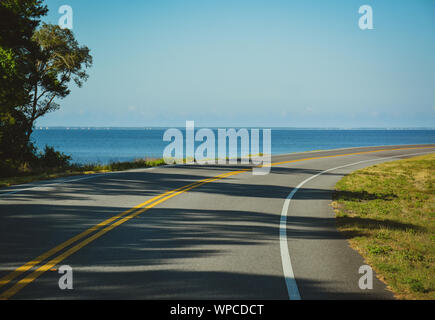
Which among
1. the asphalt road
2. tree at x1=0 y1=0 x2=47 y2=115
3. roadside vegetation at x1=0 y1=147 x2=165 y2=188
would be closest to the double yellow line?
the asphalt road

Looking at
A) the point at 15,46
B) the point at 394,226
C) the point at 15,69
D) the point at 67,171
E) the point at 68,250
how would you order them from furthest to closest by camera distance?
the point at 15,46
the point at 67,171
the point at 15,69
the point at 394,226
the point at 68,250

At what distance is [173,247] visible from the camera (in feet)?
22.6

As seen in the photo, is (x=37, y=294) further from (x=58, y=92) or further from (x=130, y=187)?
(x=58, y=92)

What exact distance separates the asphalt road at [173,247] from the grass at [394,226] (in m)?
0.34

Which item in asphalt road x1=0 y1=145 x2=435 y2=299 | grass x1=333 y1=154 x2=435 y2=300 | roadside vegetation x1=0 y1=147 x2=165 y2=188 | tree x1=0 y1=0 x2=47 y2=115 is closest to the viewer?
asphalt road x1=0 y1=145 x2=435 y2=299

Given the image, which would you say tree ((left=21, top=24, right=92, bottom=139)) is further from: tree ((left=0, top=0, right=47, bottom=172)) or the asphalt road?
the asphalt road

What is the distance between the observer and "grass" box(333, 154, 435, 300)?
5.77m

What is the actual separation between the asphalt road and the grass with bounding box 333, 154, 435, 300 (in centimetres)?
34

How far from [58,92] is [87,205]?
19231 millimetres

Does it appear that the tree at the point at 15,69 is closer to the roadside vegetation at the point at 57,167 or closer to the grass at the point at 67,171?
the roadside vegetation at the point at 57,167

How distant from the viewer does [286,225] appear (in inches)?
355

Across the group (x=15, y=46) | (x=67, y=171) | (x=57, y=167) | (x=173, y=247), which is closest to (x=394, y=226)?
(x=173, y=247)

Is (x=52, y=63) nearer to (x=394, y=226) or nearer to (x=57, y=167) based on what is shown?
(x=57, y=167)

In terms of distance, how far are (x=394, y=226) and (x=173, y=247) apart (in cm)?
570
